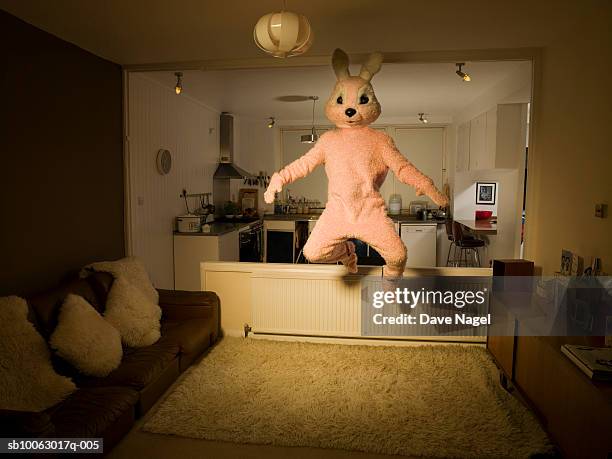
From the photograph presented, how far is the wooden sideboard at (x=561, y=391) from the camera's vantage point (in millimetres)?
1659

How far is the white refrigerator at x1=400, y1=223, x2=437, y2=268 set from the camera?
6555 millimetres

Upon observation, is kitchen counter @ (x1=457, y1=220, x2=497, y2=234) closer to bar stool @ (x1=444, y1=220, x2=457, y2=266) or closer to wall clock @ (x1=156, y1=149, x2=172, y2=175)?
bar stool @ (x1=444, y1=220, x2=457, y2=266)

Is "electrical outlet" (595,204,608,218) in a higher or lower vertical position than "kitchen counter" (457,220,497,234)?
higher

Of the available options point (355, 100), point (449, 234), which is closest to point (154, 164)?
point (355, 100)

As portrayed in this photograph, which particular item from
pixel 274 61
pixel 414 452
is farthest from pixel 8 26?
pixel 414 452

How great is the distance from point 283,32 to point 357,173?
0.78m

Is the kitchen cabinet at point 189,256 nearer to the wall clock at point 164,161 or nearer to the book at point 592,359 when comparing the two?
the wall clock at point 164,161

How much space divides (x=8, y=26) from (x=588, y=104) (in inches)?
122

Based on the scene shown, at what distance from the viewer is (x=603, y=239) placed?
7.54 ft

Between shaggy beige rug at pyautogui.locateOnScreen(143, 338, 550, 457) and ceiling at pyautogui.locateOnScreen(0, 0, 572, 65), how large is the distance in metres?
2.10

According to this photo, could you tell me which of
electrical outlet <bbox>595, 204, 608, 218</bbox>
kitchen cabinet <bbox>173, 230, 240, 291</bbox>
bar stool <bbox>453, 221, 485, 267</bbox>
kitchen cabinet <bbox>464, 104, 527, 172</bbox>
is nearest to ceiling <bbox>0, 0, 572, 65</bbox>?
electrical outlet <bbox>595, 204, 608, 218</bbox>

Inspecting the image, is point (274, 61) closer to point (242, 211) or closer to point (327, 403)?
point (327, 403)

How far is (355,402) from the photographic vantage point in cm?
265

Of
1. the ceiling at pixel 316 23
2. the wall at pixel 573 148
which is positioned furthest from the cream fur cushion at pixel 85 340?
the wall at pixel 573 148
